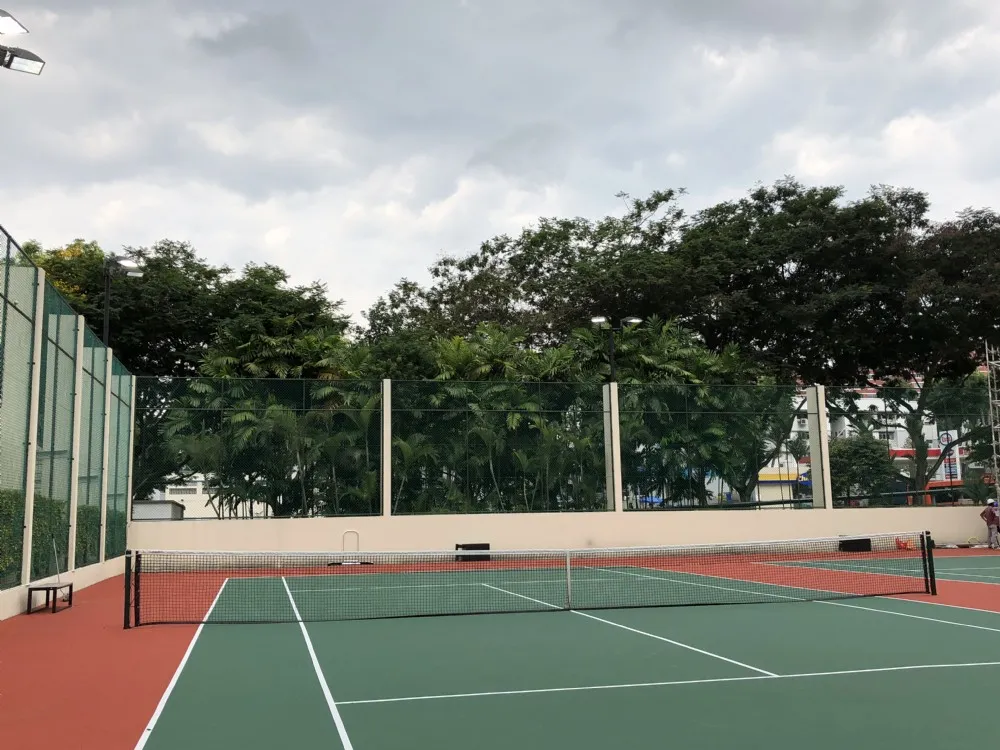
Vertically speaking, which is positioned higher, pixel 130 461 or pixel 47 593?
pixel 130 461

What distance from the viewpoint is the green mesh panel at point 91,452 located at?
589 inches

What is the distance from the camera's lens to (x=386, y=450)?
21703 mm

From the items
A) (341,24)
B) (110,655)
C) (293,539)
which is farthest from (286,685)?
(293,539)

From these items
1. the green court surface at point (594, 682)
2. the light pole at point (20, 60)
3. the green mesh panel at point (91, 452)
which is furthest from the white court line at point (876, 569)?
the light pole at point (20, 60)

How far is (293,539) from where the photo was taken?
2070 cm

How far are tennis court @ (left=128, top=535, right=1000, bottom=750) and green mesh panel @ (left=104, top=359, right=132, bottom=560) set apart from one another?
3429mm

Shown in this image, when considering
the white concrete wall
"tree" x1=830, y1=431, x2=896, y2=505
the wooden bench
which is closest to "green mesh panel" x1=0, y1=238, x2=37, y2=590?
the white concrete wall

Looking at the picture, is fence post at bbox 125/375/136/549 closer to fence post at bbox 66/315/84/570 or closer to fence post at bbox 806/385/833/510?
fence post at bbox 66/315/84/570

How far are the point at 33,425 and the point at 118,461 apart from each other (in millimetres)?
7597

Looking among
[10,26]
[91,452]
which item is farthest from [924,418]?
[10,26]

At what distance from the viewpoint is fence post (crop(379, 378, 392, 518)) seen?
21.4 meters

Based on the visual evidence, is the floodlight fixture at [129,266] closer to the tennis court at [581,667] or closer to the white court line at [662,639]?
the tennis court at [581,667]

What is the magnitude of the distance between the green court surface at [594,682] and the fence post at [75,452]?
4310mm

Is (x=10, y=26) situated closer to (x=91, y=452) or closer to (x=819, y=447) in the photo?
(x=91, y=452)
